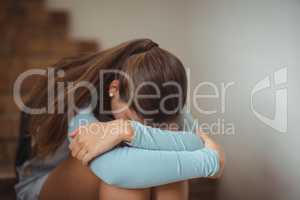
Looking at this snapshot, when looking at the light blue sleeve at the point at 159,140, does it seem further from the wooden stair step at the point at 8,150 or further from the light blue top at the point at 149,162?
the wooden stair step at the point at 8,150

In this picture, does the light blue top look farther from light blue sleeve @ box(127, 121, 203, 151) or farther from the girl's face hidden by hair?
the girl's face hidden by hair

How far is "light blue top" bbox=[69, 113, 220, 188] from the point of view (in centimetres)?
75

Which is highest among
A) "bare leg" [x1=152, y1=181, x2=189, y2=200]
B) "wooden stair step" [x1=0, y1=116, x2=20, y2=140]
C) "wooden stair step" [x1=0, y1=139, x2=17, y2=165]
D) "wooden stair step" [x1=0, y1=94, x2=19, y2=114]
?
"wooden stair step" [x1=0, y1=94, x2=19, y2=114]

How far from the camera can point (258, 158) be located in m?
1.10

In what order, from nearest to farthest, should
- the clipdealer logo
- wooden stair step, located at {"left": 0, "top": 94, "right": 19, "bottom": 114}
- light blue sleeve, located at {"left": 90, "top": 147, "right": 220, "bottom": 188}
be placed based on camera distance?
light blue sleeve, located at {"left": 90, "top": 147, "right": 220, "bottom": 188} → the clipdealer logo → wooden stair step, located at {"left": 0, "top": 94, "right": 19, "bottom": 114}

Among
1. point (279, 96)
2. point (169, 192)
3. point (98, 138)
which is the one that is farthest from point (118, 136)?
point (279, 96)

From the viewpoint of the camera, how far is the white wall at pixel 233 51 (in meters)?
1.03

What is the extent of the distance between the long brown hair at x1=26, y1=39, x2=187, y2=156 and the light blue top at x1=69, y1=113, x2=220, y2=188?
13cm

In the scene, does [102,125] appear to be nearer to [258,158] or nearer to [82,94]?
[82,94]

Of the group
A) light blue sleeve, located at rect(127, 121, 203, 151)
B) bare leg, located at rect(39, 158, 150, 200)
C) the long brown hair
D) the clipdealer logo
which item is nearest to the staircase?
the long brown hair

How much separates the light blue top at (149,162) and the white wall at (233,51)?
0.31m

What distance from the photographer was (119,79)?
916 mm

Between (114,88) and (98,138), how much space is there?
0.62ft

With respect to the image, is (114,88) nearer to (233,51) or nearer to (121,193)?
(121,193)
